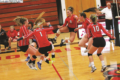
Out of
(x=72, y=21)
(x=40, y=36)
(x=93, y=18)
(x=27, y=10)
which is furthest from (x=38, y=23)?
(x=27, y=10)

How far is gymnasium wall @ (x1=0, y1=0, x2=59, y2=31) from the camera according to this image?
562 inches

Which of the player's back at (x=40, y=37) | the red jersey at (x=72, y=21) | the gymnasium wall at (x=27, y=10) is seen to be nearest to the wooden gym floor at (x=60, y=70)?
the player's back at (x=40, y=37)

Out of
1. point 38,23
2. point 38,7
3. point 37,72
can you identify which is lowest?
point 37,72

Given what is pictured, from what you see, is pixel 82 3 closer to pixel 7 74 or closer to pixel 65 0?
pixel 65 0

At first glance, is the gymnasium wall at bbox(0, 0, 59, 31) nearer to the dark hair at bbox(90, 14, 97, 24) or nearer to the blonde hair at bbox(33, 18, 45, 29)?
the blonde hair at bbox(33, 18, 45, 29)

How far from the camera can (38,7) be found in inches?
574

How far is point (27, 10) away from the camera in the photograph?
14531 millimetres

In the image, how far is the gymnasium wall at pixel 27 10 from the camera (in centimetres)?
1427

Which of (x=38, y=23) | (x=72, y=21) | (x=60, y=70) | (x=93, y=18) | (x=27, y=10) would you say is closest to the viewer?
(x=93, y=18)

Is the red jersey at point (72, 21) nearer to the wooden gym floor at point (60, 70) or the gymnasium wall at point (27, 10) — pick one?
the wooden gym floor at point (60, 70)

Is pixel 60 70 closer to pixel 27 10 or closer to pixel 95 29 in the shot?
pixel 95 29

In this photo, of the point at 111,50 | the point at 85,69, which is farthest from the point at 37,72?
the point at 111,50

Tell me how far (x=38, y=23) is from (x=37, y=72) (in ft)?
4.86

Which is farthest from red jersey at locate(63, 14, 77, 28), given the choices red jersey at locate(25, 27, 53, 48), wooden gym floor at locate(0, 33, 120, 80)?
red jersey at locate(25, 27, 53, 48)
